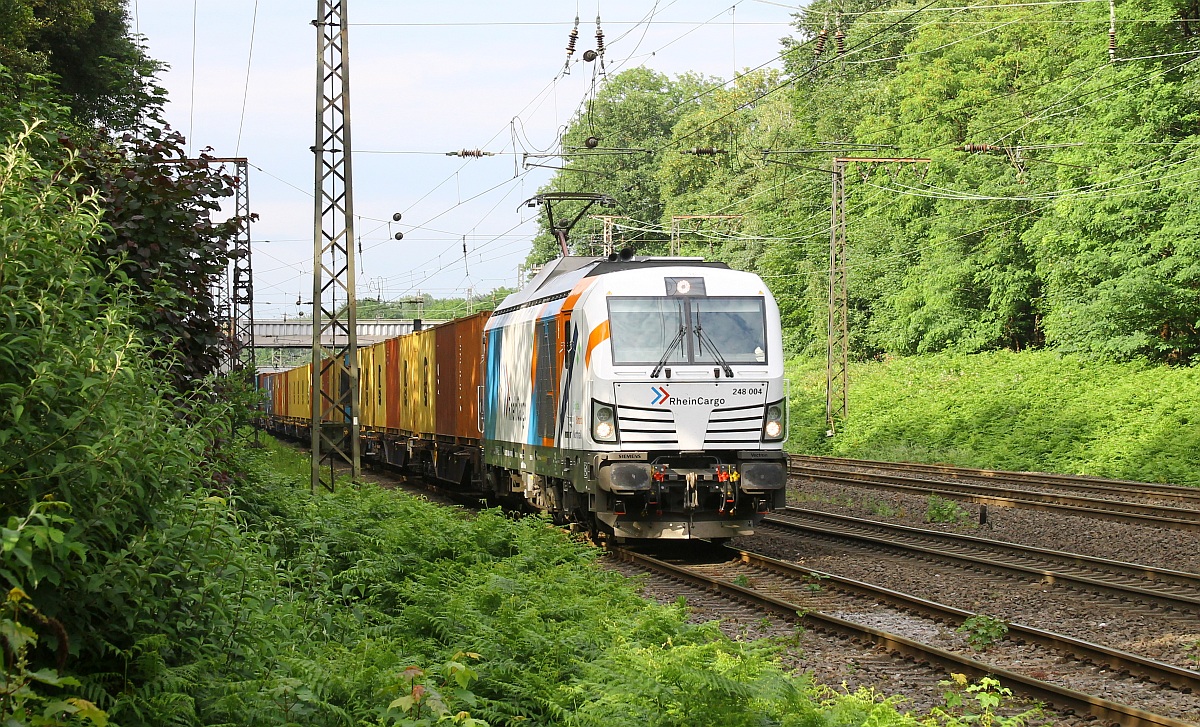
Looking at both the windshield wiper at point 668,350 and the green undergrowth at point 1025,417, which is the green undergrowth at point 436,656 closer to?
the windshield wiper at point 668,350

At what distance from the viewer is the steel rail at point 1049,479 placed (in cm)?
1961

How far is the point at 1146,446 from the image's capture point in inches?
949

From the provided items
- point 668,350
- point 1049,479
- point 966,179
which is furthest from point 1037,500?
point 966,179

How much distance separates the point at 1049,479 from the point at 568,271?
1193 centimetres

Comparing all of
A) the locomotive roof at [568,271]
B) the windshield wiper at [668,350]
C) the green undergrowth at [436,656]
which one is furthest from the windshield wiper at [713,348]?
the green undergrowth at [436,656]

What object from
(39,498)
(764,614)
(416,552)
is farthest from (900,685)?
(39,498)

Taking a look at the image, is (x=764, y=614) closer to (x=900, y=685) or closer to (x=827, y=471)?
(x=900, y=685)

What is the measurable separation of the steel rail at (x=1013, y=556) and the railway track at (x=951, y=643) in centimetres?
190

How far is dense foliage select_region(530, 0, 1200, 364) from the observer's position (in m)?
30.3

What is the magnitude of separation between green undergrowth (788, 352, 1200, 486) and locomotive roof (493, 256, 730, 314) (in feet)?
42.6

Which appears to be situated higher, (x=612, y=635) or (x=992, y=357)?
(x=992, y=357)

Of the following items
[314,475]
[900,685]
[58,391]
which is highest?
[58,391]

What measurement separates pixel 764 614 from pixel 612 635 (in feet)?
10.9

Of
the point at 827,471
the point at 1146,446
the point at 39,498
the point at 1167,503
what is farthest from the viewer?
the point at 827,471
